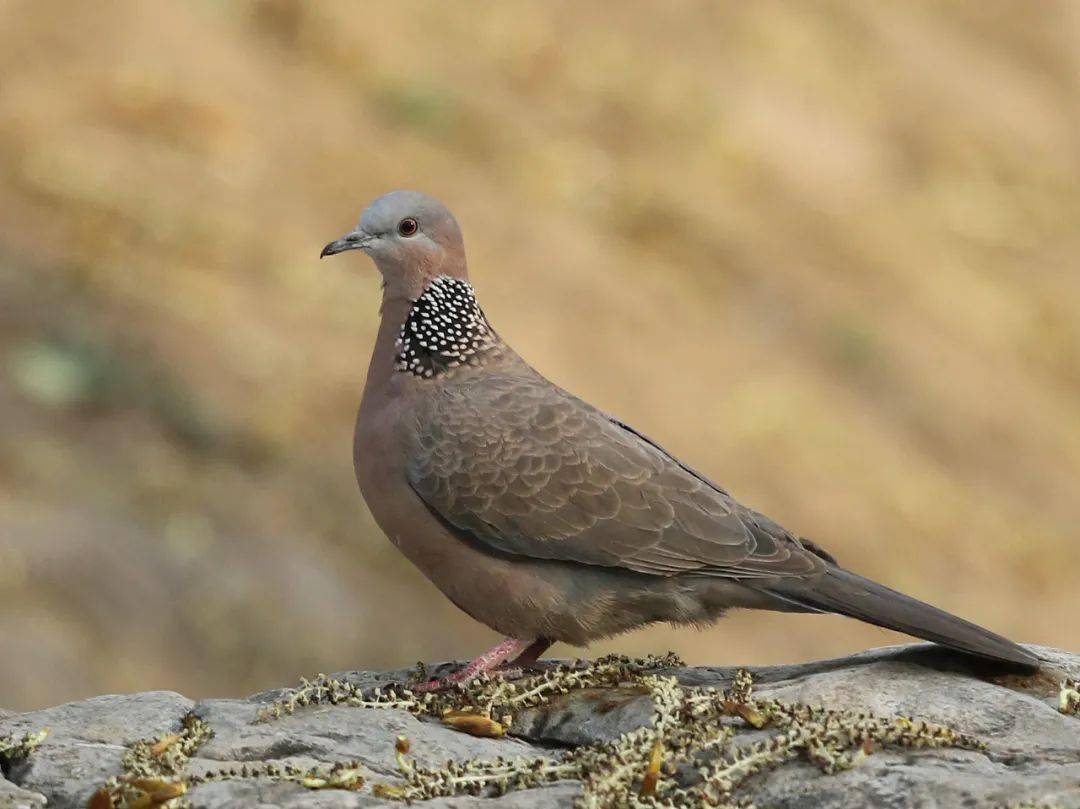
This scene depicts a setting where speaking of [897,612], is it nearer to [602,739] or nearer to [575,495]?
[602,739]

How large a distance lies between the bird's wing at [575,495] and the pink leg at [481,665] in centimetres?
35

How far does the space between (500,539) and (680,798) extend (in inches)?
66.0

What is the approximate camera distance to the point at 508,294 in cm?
1421

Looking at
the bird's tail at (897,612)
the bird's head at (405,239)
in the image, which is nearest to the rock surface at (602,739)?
the bird's tail at (897,612)

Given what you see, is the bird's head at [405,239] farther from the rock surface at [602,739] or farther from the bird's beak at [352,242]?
the rock surface at [602,739]

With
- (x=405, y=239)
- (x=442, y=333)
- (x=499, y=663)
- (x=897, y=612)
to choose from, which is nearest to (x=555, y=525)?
(x=499, y=663)

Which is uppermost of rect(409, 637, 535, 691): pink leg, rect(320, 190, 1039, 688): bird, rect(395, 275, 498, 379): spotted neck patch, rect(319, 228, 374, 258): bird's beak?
rect(319, 228, 374, 258): bird's beak

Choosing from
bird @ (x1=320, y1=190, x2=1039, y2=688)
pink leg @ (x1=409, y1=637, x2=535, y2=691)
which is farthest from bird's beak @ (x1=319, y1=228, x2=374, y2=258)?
pink leg @ (x1=409, y1=637, x2=535, y2=691)

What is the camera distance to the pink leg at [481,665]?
527 cm

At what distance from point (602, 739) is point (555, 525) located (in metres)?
1.04

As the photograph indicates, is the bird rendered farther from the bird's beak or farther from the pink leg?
the bird's beak

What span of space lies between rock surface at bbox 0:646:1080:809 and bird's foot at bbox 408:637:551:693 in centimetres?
31

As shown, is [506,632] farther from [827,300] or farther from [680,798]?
[827,300]

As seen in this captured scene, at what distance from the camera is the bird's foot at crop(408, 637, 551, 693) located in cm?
528
